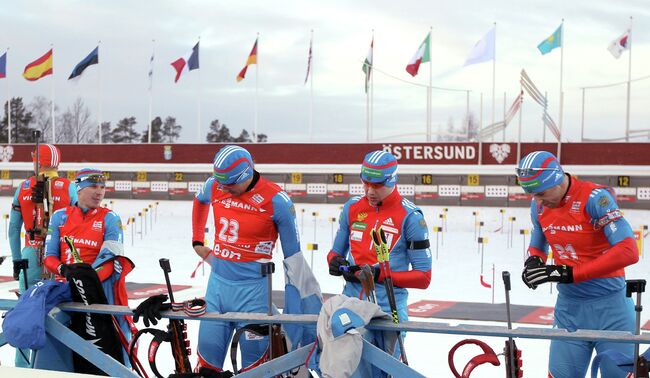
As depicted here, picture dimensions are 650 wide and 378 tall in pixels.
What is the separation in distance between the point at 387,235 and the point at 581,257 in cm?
122

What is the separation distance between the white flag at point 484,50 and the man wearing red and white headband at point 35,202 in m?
22.2

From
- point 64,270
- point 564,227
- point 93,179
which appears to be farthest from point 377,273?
point 93,179

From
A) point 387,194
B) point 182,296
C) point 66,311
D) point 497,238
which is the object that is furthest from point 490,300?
point 497,238

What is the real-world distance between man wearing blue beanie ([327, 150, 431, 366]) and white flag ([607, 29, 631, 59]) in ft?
78.5

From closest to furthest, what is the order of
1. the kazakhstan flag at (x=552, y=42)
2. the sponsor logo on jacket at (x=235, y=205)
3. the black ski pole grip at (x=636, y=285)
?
the black ski pole grip at (x=636, y=285) → the sponsor logo on jacket at (x=235, y=205) → the kazakhstan flag at (x=552, y=42)

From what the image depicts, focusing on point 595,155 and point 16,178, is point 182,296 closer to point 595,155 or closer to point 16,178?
point 595,155

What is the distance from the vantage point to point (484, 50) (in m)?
27.6

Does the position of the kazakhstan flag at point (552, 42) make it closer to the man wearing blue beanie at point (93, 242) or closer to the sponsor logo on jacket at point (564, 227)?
the sponsor logo on jacket at point (564, 227)

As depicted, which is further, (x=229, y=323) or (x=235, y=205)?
(x=235, y=205)

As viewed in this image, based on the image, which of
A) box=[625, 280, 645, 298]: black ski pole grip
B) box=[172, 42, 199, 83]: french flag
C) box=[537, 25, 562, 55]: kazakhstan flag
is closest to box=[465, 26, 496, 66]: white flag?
box=[537, 25, 562, 55]: kazakhstan flag

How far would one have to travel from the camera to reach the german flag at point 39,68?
30922mm

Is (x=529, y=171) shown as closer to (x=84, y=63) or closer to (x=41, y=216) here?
(x=41, y=216)

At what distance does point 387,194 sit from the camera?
202 inches

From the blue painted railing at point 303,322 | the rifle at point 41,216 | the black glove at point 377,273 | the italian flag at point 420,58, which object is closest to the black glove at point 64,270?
the blue painted railing at point 303,322
